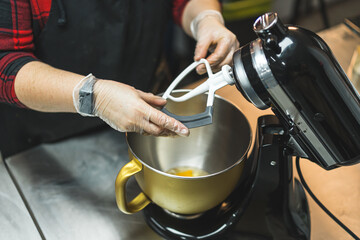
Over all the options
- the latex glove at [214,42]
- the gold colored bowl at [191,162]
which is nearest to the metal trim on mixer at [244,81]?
the gold colored bowl at [191,162]

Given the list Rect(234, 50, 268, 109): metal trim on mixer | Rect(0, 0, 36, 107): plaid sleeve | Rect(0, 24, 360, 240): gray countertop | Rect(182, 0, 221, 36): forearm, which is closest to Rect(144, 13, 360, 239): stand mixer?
Rect(234, 50, 268, 109): metal trim on mixer

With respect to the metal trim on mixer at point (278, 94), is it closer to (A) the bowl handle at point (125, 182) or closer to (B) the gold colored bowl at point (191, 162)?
(B) the gold colored bowl at point (191, 162)

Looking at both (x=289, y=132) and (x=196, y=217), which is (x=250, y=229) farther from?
(x=289, y=132)

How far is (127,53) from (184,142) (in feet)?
1.18

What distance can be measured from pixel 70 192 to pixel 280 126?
534 mm

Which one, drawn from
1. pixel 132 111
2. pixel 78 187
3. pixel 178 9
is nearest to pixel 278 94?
pixel 132 111

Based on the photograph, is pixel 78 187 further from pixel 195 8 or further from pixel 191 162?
pixel 195 8

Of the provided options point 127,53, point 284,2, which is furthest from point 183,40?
point 127,53

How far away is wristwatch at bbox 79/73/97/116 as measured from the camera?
2.37ft

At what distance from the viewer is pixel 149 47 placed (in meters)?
1.13

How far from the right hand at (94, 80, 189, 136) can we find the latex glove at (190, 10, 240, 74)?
0.20 m

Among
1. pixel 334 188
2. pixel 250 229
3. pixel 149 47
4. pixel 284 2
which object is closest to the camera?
pixel 250 229

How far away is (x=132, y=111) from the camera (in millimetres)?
704

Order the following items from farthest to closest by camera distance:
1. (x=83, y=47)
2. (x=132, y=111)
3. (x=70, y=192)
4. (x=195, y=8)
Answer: (x=195, y=8) → (x=83, y=47) → (x=70, y=192) → (x=132, y=111)
